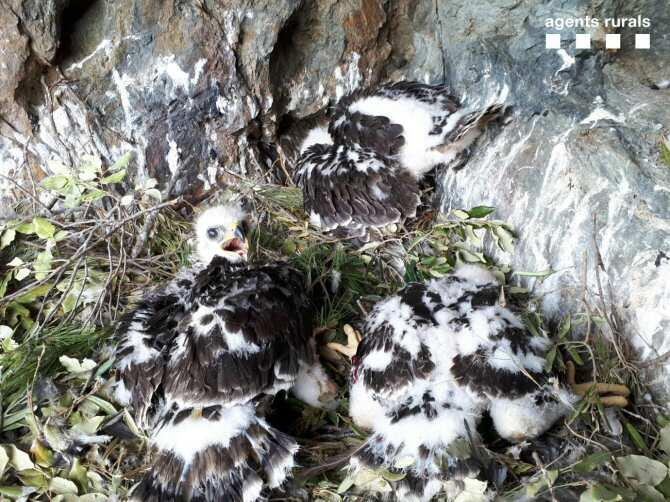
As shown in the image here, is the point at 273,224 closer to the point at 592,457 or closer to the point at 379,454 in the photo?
the point at 379,454

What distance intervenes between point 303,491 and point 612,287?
1179 millimetres

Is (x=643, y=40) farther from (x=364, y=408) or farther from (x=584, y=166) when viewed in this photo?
(x=364, y=408)

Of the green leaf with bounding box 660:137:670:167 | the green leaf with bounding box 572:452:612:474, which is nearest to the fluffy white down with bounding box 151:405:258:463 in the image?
the green leaf with bounding box 572:452:612:474

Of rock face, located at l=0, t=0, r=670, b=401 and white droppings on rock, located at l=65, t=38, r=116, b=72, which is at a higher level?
white droppings on rock, located at l=65, t=38, r=116, b=72

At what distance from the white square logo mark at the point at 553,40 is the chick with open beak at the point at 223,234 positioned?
1367 mm

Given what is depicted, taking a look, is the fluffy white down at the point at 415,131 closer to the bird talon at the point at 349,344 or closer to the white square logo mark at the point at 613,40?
the white square logo mark at the point at 613,40

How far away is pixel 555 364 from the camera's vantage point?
1.88 m

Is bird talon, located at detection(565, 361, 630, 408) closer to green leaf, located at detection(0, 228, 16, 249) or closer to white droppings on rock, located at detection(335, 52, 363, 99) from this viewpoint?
white droppings on rock, located at detection(335, 52, 363, 99)

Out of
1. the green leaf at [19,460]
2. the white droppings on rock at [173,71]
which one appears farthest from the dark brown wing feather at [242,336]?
the white droppings on rock at [173,71]

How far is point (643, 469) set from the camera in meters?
1.51

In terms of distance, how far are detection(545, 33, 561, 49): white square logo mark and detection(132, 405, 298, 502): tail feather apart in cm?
171

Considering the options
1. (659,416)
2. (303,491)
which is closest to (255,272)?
(303,491)

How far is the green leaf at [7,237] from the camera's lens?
8.05 feet

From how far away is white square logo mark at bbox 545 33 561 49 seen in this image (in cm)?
213
